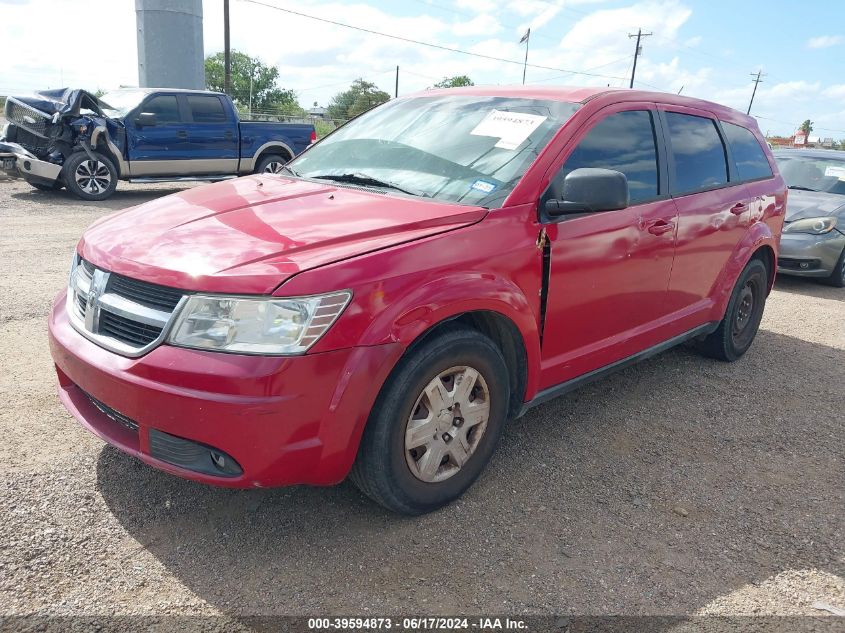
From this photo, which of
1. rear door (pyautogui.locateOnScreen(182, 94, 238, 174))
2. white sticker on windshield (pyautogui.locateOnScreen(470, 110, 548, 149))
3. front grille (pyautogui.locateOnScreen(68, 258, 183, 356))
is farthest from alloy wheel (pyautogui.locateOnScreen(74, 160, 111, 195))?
white sticker on windshield (pyautogui.locateOnScreen(470, 110, 548, 149))

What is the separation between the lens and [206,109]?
1221 centimetres

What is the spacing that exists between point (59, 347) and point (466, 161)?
1938mm

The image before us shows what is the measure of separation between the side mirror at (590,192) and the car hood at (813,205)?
6156 millimetres

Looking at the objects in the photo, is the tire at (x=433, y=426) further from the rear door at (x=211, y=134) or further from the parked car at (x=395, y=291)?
the rear door at (x=211, y=134)

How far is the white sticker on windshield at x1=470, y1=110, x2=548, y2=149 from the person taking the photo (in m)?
3.18

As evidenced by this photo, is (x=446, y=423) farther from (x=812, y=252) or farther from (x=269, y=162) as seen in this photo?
(x=269, y=162)

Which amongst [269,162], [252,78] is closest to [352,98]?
[252,78]

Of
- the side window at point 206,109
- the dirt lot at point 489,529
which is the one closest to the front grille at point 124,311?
the dirt lot at point 489,529

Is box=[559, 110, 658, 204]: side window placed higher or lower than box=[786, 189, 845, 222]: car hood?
higher

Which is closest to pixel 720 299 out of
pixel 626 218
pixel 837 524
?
pixel 626 218

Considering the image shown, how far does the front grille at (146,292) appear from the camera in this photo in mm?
2305

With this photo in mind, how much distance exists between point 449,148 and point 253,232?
116cm

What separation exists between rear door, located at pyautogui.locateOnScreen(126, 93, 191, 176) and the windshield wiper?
930 cm

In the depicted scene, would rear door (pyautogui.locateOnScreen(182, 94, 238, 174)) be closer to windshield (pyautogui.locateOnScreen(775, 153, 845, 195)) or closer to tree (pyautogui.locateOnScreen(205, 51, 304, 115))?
windshield (pyautogui.locateOnScreen(775, 153, 845, 195))
